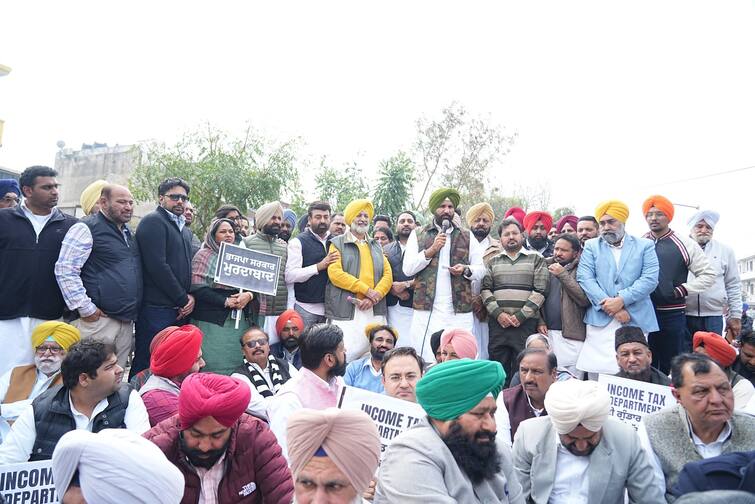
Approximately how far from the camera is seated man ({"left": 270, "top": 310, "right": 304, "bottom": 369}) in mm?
7078

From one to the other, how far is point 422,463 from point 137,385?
3414mm

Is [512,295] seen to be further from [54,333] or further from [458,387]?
[54,333]

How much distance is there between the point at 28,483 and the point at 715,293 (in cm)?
743

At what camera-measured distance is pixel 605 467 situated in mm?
3623

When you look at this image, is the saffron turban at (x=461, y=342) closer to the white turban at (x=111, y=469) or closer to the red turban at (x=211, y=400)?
the red turban at (x=211, y=400)

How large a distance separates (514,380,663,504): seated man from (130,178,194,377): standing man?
3.97m

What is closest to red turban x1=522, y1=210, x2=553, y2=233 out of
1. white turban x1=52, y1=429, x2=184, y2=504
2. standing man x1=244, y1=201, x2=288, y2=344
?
standing man x1=244, y1=201, x2=288, y2=344

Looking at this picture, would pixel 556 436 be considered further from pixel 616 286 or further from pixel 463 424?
pixel 616 286

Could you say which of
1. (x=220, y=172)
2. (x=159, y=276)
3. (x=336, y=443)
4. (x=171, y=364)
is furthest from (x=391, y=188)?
(x=336, y=443)

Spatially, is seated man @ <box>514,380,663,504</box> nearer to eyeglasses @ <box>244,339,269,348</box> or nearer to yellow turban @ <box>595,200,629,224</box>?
eyeglasses @ <box>244,339,269,348</box>

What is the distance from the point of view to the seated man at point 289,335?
23.2 feet

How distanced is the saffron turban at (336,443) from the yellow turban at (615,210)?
5.30 m

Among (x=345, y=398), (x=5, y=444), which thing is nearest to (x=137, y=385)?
(x=5, y=444)

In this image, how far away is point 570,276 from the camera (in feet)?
23.2
